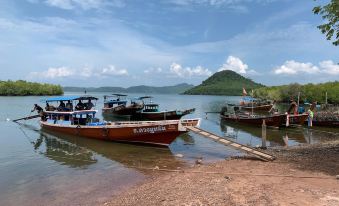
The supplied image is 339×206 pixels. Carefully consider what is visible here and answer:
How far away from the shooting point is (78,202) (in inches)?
448

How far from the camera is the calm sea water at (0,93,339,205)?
12519 mm

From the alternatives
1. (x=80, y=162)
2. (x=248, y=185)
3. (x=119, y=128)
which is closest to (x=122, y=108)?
(x=119, y=128)

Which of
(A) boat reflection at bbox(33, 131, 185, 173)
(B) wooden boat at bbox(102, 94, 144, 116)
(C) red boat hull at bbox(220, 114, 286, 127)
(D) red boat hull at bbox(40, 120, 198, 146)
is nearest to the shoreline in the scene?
(A) boat reflection at bbox(33, 131, 185, 173)

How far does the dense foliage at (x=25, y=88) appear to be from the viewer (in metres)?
128

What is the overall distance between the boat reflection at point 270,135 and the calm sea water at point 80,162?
3.0 inches

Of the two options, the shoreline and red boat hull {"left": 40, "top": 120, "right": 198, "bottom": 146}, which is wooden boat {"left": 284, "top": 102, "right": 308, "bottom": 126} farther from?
the shoreline

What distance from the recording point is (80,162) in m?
18.1

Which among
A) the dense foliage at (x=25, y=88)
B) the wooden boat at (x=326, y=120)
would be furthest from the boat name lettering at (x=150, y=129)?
the dense foliage at (x=25, y=88)

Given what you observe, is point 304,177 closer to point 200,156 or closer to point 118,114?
point 200,156

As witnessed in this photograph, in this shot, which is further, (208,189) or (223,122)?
(223,122)

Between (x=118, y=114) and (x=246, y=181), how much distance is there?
3719cm

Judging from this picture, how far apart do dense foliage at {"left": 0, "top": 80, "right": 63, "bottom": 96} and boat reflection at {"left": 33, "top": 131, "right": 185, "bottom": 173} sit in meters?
114

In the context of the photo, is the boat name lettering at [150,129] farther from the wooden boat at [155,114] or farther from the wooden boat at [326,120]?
the wooden boat at [326,120]

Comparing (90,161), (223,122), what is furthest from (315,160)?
(223,122)
